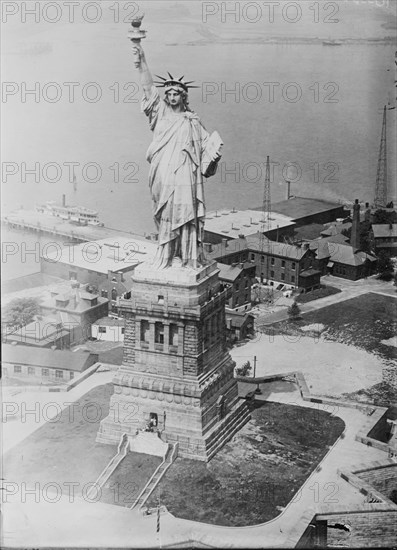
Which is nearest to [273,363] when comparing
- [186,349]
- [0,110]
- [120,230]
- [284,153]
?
[186,349]

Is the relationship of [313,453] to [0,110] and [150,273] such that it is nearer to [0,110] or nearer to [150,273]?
[150,273]

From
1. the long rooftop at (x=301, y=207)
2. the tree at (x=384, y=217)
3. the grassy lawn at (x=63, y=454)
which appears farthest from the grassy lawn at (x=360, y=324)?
the grassy lawn at (x=63, y=454)

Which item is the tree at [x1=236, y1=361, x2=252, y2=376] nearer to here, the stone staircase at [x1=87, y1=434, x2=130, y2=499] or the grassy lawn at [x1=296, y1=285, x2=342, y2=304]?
the stone staircase at [x1=87, y1=434, x2=130, y2=499]

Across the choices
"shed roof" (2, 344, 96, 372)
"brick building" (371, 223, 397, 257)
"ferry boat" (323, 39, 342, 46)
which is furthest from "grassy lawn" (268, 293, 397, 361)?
"ferry boat" (323, 39, 342, 46)

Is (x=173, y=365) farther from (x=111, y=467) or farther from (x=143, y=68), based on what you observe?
(x=143, y=68)

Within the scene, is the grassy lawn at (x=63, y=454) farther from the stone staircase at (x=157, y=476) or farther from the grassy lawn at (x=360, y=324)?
the grassy lawn at (x=360, y=324)

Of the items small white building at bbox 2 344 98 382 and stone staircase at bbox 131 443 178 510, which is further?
small white building at bbox 2 344 98 382

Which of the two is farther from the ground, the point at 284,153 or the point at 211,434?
the point at 284,153

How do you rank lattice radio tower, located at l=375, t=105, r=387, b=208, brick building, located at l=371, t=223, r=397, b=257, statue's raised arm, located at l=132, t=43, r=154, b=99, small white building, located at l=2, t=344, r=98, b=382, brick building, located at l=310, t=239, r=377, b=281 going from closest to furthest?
statue's raised arm, located at l=132, t=43, r=154, b=99 < small white building, located at l=2, t=344, r=98, b=382 < brick building, located at l=310, t=239, r=377, b=281 < brick building, located at l=371, t=223, r=397, b=257 < lattice radio tower, located at l=375, t=105, r=387, b=208

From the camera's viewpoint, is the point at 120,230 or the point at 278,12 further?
the point at 120,230
